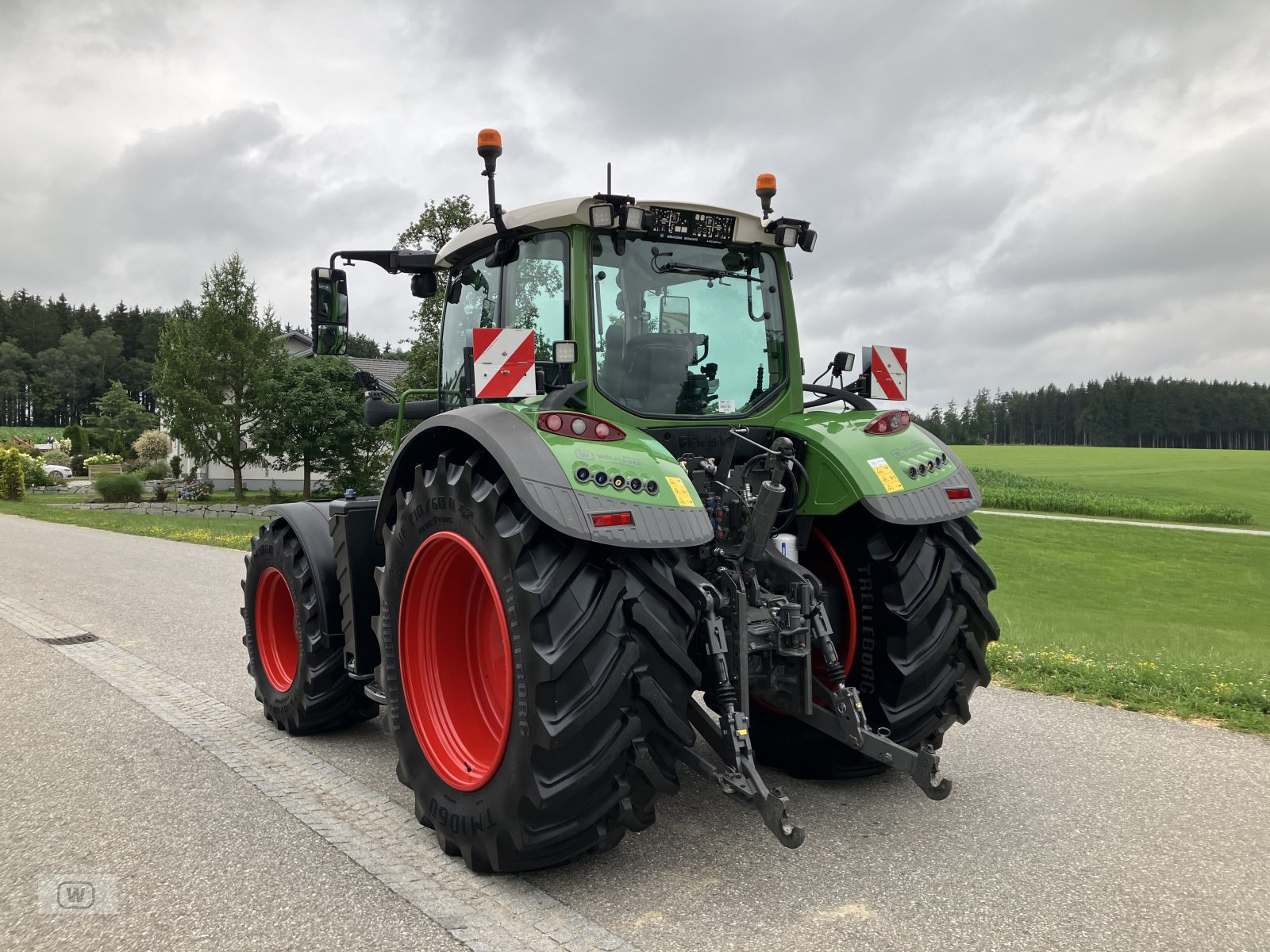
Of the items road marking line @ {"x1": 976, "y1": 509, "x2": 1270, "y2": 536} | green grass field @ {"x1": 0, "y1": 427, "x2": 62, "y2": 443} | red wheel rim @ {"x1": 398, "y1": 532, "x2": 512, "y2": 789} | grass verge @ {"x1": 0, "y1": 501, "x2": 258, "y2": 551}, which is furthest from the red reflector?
green grass field @ {"x1": 0, "y1": 427, "x2": 62, "y2": 443}

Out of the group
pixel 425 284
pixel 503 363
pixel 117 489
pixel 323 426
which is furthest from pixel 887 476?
pixel 117 489

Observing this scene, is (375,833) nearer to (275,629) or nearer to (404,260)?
(275,629)

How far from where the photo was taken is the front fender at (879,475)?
11.9 ft

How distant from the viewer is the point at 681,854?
10.8 feet

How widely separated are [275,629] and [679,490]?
3194 millimetres

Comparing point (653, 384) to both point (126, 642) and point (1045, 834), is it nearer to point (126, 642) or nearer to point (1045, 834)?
point (1045, 834)

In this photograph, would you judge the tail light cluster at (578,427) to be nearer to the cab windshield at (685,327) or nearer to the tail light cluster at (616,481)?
the tail light cluster at (616,481)

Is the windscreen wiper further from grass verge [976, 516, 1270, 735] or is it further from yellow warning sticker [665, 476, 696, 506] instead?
grass verge [976, 516, 1270, 735]

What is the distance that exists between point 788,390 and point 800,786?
1.77 metres

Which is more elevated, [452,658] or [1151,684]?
[452,658]

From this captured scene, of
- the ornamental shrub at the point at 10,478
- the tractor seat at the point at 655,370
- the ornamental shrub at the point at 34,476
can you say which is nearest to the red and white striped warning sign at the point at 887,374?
the tractor seat at the point at 655,370

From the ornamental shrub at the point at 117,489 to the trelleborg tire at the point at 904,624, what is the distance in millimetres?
34231

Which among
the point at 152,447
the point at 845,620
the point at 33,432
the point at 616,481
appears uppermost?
the point at 33,432

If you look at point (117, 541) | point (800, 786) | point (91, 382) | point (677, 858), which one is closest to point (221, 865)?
point (677, 858)
